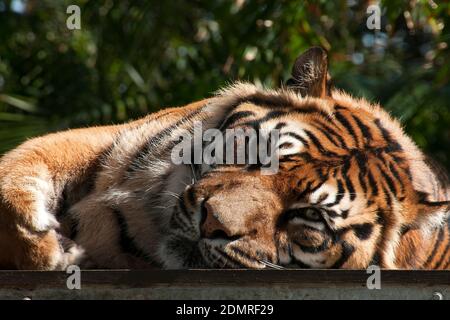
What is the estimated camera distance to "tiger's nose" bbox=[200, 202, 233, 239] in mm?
2916

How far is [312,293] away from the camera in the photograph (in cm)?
274

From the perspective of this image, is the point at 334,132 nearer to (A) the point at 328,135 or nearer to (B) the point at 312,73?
(A) the point at 328,135

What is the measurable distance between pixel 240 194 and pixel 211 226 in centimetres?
18

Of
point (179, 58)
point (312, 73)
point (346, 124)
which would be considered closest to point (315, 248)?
point (346, 124)

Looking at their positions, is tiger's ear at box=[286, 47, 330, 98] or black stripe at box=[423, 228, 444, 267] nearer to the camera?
black stripe at box=[423, 228, 444, 267]

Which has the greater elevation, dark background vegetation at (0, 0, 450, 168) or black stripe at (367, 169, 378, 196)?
dark background vegetation at (0, 0, 450, 168)

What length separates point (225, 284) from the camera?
108 inches

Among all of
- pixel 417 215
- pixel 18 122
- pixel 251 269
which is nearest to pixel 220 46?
pixel 18 122

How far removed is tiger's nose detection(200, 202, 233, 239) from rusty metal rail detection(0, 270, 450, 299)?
24cm

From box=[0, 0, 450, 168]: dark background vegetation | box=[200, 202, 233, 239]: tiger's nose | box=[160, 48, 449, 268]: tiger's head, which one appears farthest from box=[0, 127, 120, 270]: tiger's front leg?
box=[0, 0, 450, 168]: dark background vegetation

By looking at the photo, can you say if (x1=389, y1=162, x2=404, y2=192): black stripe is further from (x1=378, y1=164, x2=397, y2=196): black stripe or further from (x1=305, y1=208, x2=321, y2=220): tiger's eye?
(x1=305, y1=208, x2=321, y2=220): tiger's eye

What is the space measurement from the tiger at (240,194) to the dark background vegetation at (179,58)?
11.0 feet

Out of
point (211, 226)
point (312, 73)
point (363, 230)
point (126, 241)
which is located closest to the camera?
point (211, 226)
